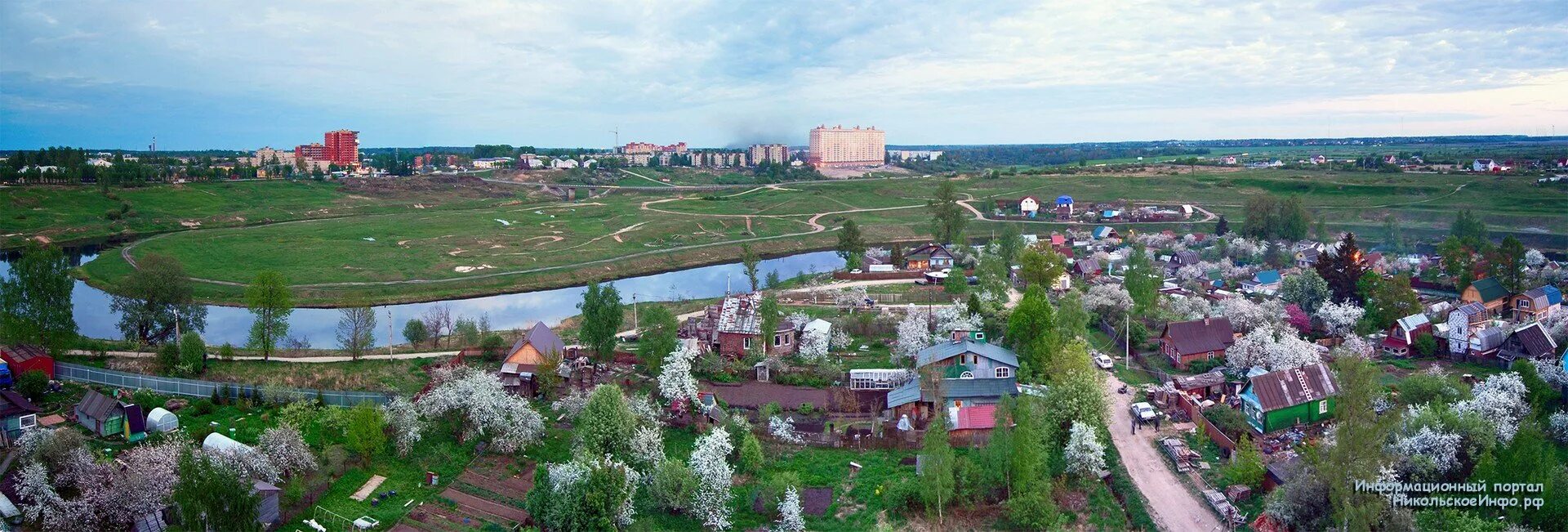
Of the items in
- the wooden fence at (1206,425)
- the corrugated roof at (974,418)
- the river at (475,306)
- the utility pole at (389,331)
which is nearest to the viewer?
the wooden fence at (1206,425)

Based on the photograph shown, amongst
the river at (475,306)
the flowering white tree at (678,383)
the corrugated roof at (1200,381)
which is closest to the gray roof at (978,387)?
the corrugated roof at (1200,381)

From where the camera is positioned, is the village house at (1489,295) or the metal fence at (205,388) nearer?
the metal fence at (205,388)

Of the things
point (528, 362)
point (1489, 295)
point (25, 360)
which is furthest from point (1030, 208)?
point (25, 360)

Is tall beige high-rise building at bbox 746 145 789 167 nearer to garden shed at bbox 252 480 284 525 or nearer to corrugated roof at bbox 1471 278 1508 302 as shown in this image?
corrugated roof at bbox 1471 278 1508 302

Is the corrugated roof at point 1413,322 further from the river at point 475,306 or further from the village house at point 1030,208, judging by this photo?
the village house at point 1030,208

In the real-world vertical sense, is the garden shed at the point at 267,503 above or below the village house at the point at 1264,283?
below

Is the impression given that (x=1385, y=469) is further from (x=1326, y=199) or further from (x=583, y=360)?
(x=1326, y=199)
